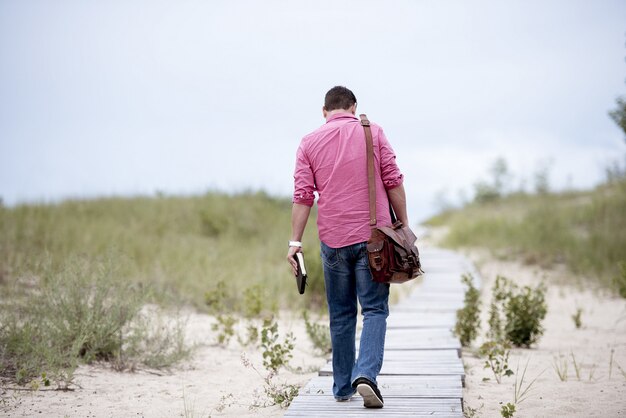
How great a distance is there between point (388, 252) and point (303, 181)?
2.31 feet

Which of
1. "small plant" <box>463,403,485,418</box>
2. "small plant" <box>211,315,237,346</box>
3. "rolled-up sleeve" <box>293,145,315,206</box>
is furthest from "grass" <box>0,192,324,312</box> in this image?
"small plant" <box>463,403,485,418</box>

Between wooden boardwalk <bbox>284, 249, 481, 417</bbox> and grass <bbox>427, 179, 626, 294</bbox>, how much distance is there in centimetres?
498

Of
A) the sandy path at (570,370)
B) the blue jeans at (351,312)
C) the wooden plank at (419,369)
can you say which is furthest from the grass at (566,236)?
the blue jeans at (351,312)

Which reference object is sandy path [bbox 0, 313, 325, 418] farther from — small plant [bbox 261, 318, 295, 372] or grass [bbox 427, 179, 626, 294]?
grass [bbox 427, 179, 626, 294]

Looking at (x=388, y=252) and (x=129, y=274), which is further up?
(x=388, y=252)

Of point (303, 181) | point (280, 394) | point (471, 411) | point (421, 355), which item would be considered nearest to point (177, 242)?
point (421, 355)

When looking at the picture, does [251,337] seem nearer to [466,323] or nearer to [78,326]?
[78,326]

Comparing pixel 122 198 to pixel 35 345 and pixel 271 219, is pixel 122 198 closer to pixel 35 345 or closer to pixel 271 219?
pixel 271 219

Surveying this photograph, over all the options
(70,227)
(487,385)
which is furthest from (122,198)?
(487,385)

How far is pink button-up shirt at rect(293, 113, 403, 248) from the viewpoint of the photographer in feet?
12.9

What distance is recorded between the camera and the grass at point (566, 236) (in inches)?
512

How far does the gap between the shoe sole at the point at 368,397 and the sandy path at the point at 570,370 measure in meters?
0.85

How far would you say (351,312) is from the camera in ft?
13.5

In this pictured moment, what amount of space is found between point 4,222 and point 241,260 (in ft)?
14.9
